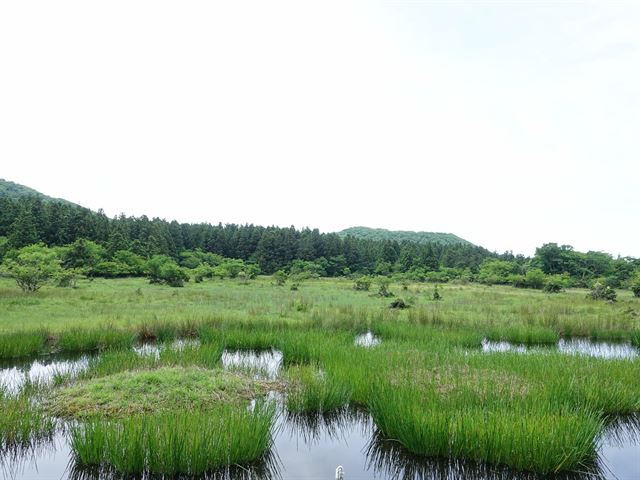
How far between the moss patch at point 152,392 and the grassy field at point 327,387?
0.03 meters

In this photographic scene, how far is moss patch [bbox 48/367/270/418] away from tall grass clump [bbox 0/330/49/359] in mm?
5129

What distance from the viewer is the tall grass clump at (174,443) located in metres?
6.03

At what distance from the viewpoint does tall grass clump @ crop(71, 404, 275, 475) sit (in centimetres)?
603

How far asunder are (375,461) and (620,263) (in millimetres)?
73655

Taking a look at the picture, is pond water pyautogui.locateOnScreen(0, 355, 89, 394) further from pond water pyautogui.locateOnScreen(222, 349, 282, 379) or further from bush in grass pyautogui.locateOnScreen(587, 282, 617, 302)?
bush in grass pyautogui.locateOnScreen(587, 282, 617, 302)

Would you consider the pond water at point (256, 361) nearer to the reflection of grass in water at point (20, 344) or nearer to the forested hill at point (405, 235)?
the reflection of grass in water at point (20, 344)

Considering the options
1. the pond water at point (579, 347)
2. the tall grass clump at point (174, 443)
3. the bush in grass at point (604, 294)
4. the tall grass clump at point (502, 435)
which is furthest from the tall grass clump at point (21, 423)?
the bush in grass at point (604, 294)

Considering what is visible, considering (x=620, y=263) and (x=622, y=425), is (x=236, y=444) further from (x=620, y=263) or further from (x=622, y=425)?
(x=620, y=263)

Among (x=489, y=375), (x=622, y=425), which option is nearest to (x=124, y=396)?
(x=489, y=375)

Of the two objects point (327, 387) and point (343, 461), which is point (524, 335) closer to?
point (327, 387)

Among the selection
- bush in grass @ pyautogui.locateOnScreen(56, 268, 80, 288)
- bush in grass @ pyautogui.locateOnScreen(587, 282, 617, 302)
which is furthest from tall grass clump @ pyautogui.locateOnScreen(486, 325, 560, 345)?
bush in grass @ pyautogui.locateOnScreen(56, 268, 80, 288)

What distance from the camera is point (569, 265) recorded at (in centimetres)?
7025

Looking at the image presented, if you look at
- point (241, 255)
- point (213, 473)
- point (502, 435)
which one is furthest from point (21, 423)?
point (241, 255)

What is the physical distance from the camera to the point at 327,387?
8.84 m
